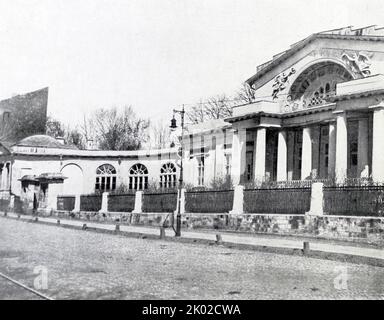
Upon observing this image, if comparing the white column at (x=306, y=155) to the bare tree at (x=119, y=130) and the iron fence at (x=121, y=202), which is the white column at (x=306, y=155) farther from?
the bare tree at (x=119, y=130)

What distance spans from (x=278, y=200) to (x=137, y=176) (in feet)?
110

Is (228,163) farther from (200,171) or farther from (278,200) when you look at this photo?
(278,200)

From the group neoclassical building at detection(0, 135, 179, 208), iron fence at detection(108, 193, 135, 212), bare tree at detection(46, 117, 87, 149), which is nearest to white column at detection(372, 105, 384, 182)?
iron fence at detection(108, 193, 135, 212)

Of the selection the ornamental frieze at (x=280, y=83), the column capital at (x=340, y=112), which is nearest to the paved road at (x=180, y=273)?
the column capital at (x=340, y=112)

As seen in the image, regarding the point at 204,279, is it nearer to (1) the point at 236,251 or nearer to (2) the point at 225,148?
(1) the point at 236,251

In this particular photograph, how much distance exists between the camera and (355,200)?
17.7 meters

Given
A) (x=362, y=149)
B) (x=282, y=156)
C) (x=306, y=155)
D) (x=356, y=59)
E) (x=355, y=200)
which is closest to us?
(x=355, y=200)

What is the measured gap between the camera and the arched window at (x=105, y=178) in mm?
52531

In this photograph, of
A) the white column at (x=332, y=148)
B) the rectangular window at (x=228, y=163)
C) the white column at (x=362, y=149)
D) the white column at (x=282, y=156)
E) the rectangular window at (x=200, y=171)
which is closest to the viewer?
the white column at (x=362, y=149)

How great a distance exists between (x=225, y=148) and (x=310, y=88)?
8867 mm

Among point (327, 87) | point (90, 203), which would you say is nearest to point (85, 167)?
point (90, 203)

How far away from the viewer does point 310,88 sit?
33.7 m

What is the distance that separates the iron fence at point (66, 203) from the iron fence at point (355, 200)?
872 inches

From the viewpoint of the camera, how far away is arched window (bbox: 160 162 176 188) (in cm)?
5009
